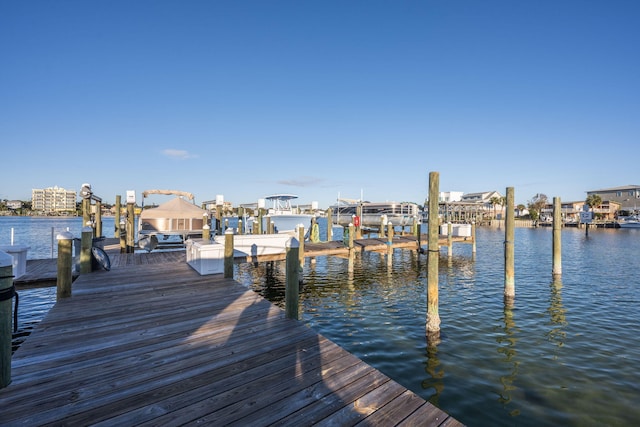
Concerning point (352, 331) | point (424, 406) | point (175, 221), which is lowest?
point (352, 331)

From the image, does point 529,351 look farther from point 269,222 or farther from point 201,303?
point 269,222

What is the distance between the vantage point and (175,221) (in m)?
20.3

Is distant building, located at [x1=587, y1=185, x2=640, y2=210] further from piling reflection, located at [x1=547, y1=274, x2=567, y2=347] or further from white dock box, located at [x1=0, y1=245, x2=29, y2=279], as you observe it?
white dock box, located at [x1=0, y1=245, x2=29, y2=279]

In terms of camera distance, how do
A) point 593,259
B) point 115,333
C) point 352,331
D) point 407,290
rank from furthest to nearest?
point 593,259
point 407,290
point 352,331
point 115,333

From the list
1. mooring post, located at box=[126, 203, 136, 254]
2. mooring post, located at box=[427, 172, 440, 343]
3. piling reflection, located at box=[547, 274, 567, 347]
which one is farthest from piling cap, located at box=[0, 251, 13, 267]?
mooring post, located at box=[126, 203, 136, 254]

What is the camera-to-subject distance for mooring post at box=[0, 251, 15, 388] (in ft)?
10.6

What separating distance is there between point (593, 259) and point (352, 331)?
2718cm

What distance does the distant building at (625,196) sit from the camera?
92812mm

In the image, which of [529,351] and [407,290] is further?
[407,290]

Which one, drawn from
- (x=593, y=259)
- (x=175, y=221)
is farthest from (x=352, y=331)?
(x=593, y=259)

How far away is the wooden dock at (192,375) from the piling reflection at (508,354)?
3904 mm

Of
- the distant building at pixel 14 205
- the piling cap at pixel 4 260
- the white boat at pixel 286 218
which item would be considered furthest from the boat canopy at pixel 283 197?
the distant building at pixel 14 205

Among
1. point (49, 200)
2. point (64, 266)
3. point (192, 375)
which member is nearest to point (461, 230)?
point (192, 375)

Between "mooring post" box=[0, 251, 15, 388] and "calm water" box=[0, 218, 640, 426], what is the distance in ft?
21.3
